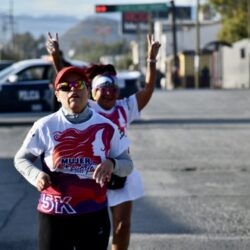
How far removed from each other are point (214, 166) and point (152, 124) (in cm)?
800

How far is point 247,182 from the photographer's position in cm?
1217

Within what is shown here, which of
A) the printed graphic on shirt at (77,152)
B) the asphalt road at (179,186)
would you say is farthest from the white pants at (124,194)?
the asphalt road at (179,186)

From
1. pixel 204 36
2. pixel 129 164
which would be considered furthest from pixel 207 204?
pixel 204 36

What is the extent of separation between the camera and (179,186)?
468 inches

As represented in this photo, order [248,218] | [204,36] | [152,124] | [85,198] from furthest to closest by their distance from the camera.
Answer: [204,36], [152,124], [248,218], [85,198]

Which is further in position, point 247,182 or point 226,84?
point 226,84

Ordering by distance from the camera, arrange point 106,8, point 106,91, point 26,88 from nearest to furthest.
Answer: point 106,91, point 26,88, point 106,8

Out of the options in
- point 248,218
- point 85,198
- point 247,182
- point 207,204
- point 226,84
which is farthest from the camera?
point 226,84

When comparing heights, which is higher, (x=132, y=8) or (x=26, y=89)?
(x=132, y=8)

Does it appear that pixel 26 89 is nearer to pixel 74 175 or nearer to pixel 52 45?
pixel 52 45

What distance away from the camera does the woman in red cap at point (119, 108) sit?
6.03m

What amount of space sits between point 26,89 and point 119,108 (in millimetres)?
15598

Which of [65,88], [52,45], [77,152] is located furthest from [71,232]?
[52,45]

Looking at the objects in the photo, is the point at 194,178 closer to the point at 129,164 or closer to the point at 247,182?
the point at 247,182
